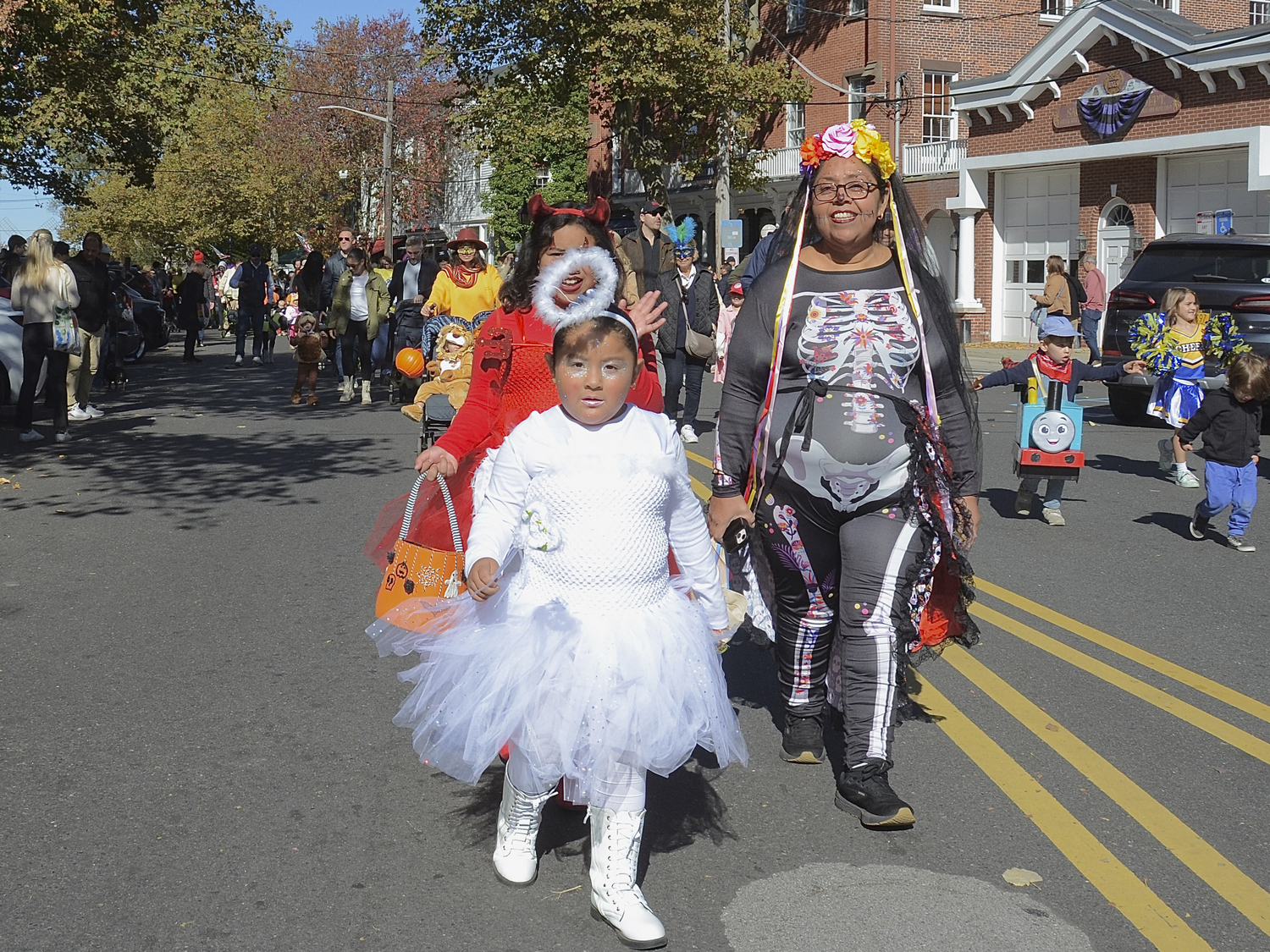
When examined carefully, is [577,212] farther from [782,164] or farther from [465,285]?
[782,164]

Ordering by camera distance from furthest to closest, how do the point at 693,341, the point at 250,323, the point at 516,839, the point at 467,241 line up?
1. the point at 250,323
2. the point at 693,341
3. the point at 467,241
4. the point at 516,839

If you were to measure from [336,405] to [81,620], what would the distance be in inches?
405

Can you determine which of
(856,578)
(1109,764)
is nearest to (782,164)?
(1109,764)

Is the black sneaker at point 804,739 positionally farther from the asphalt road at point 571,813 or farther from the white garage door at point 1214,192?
the white garage door at point 1214,192

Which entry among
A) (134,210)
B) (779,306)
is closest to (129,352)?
(779,306)

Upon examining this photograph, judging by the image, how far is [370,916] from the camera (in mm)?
3582

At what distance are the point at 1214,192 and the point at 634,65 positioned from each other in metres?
14.8

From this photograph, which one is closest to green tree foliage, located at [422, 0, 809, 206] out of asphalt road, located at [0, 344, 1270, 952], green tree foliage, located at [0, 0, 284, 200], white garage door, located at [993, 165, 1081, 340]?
white garage door, located at [993, 165, 1081, 340]

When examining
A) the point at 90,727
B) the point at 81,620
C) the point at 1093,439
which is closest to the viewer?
the point at 90,727

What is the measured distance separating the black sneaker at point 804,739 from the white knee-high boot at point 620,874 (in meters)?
1.33

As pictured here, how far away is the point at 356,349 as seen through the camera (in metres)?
17.0

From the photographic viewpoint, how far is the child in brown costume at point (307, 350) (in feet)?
53.5

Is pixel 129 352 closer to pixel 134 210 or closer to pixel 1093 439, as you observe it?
pixel 1093 439

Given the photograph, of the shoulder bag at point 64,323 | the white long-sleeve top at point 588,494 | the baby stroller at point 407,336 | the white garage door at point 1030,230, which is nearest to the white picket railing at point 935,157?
the white garage door at point 1030,230
